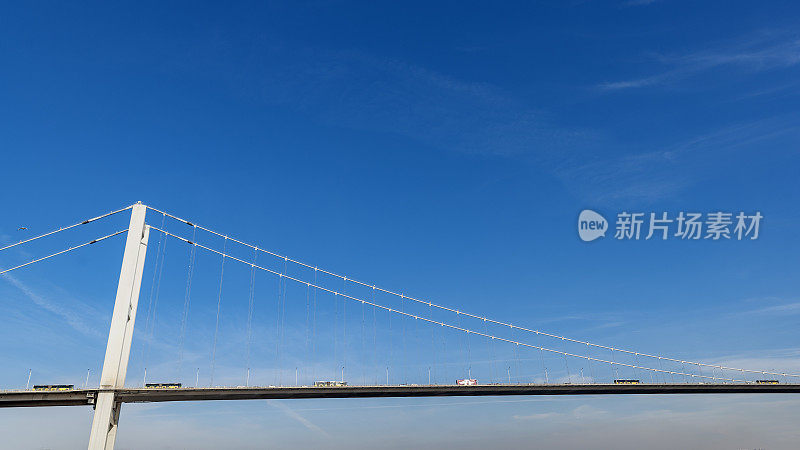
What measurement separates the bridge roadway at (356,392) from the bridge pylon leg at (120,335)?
1352 mm

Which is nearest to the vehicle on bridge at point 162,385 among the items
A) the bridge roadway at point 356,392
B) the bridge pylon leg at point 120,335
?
the bridge roadway at point 356,392

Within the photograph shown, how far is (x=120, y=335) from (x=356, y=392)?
3171 centimetres

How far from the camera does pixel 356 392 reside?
79750mm

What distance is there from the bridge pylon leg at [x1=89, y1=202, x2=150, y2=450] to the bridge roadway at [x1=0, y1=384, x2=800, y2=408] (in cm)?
135

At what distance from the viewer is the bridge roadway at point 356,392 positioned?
59.2 meters

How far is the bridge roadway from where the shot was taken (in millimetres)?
59188

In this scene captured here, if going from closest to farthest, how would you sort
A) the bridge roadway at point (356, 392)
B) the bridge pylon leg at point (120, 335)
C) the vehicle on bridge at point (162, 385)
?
the bridge pylon leg at point (120, 335), the bridge roadway at point (356, 392), the vehicle on bridge at point (162, 385)

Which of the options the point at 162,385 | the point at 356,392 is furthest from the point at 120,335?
the point at 356,392

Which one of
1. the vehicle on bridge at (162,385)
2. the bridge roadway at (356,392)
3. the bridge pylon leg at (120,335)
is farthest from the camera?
the vehicle on bridge at (162,385)

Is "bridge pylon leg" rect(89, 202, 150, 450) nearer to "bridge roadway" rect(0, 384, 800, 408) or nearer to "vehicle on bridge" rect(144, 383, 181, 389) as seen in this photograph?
"bridge roadway" rect(0, 384, 800, 408)

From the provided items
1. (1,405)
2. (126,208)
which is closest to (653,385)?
(126,208)

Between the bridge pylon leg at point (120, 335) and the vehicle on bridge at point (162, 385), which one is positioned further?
the vehicle on bridge at point (162, 385)

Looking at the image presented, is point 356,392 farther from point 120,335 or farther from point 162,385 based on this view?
point 120,335

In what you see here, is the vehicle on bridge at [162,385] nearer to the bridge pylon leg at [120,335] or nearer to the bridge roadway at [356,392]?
the bridge roadway at [356,392]
